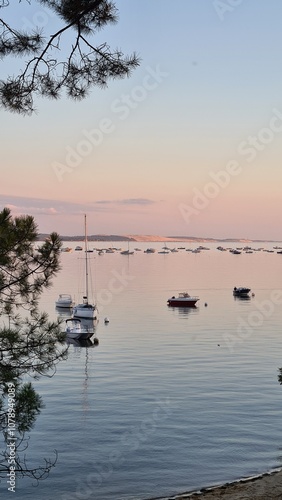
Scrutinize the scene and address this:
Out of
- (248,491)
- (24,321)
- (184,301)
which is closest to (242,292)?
(184,301)

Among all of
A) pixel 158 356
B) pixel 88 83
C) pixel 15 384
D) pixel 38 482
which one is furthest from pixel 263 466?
pixel 158 356

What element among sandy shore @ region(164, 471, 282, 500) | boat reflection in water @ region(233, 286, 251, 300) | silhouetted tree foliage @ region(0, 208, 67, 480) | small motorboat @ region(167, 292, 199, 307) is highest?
boat reflection in water @ region(233, 286, 251, 300)

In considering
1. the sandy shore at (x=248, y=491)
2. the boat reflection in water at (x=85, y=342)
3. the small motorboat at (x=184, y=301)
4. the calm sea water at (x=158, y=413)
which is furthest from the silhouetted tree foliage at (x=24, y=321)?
the small motorboat at (x=184, y=301)

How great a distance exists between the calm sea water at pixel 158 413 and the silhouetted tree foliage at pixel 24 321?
1086 cm

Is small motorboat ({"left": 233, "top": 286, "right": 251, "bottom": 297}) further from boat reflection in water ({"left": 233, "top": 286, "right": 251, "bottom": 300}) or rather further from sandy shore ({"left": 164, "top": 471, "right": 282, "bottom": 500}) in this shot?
sandy shore ({"left": 164, "top": 471, "right": 282, "bottom": 500})

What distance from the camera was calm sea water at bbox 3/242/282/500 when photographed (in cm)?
2188

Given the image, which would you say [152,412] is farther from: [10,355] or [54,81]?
[54,81]

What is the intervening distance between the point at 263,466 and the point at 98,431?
336 inches

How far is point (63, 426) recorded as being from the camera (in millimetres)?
28312

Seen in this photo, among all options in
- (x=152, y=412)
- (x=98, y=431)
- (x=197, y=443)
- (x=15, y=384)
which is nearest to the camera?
(x=15, y=384)

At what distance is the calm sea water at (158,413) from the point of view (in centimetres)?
2188

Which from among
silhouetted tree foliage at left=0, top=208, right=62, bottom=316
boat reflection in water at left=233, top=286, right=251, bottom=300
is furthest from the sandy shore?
boat reflection in water at left=233, top=286, right=251, bottom=300

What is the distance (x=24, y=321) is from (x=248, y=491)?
915cm

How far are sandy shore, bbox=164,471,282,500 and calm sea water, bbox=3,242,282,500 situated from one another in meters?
3.43
